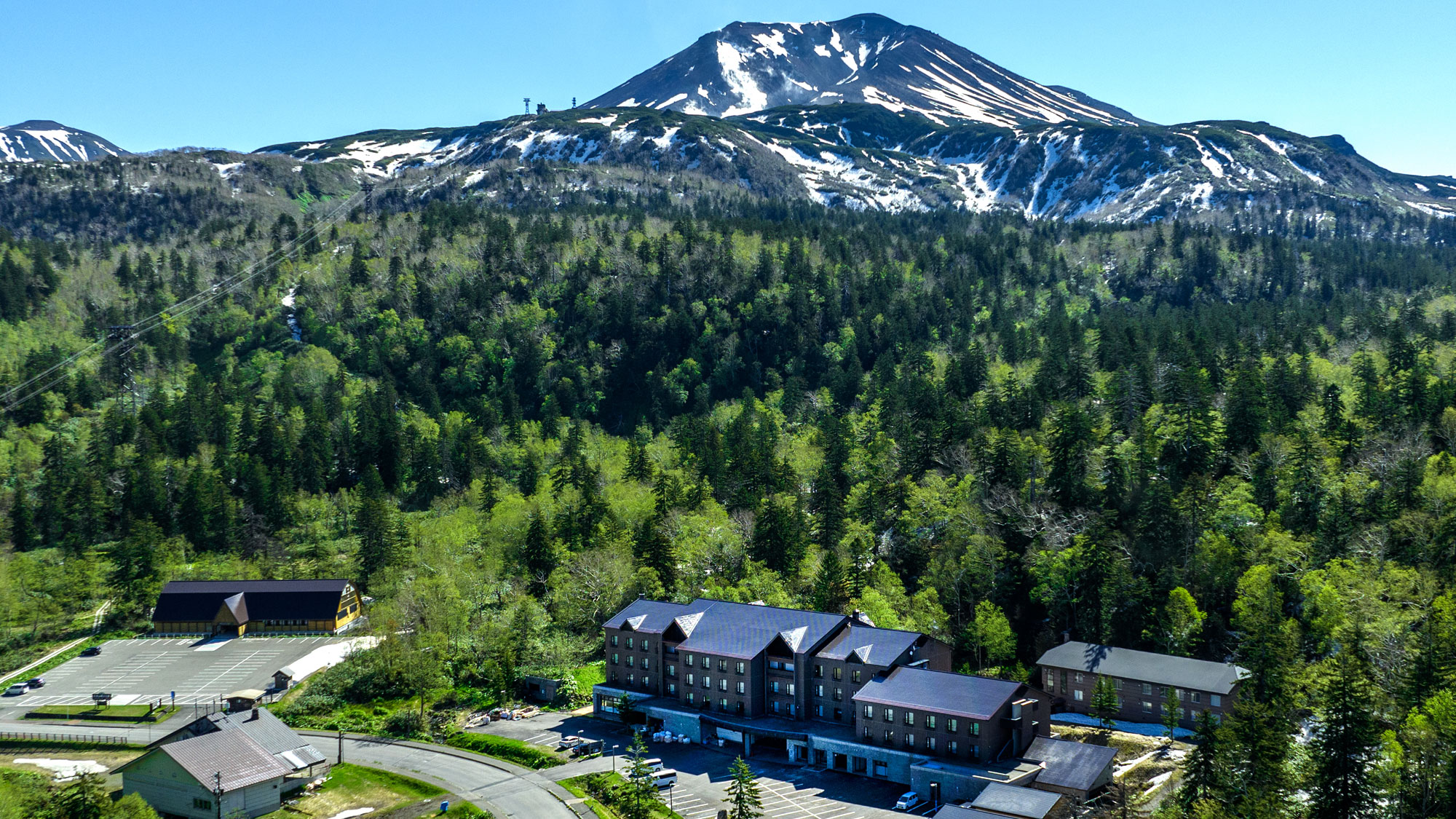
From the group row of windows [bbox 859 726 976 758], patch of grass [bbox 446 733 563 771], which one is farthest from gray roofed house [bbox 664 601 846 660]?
patch of grass [bbox 446 733 563 771]

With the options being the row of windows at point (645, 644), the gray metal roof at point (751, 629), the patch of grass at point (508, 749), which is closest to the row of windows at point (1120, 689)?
the gray metal roof at point (751, 629)

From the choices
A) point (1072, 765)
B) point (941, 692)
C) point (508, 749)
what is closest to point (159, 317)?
point (508, 749)

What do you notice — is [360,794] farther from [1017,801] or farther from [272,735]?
[1017,801]

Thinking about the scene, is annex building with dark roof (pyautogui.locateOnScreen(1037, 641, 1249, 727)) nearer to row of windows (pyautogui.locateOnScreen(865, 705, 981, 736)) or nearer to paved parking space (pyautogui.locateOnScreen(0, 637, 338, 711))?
row of windows (pyautogui.locateOnScreen(865, 705, 981, 736))

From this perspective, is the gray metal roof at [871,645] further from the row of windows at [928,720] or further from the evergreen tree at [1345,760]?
the evergreen tree at [1345,760]

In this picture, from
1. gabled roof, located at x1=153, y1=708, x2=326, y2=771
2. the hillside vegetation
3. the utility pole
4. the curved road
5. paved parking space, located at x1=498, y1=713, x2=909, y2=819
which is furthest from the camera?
the utility pole
